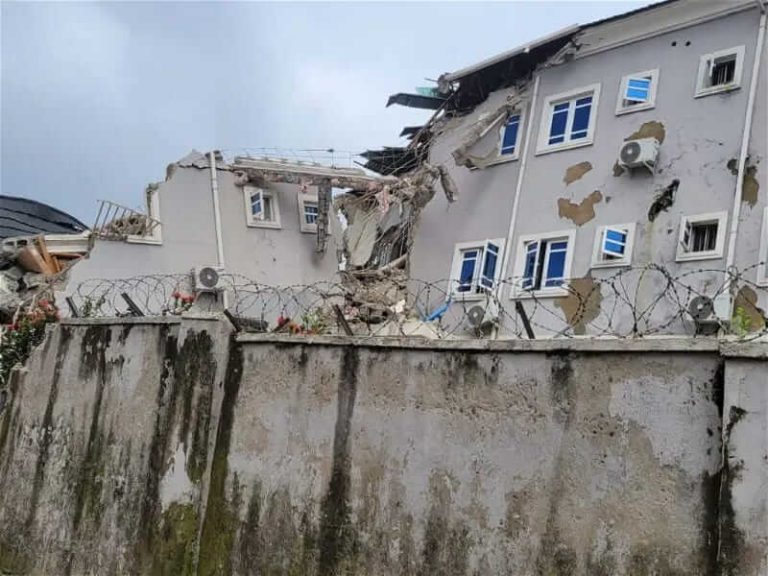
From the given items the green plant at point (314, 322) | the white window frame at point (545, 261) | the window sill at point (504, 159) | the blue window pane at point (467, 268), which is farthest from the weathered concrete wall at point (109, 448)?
the window sill at point (504, 159)

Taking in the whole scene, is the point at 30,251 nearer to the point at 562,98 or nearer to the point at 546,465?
the point at 562,98

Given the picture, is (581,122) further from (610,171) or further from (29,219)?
(29,219)

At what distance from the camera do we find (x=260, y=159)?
21.8 meters

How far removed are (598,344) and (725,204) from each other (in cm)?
1071

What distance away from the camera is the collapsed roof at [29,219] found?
76.7ft

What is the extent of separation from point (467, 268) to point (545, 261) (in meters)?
2.43

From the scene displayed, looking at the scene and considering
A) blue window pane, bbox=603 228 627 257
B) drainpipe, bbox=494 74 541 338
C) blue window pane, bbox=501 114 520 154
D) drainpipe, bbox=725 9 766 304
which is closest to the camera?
drainpipe, bbox=725 9 766 304

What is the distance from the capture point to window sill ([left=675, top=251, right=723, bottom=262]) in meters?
15.1

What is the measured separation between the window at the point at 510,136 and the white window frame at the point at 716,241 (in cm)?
509

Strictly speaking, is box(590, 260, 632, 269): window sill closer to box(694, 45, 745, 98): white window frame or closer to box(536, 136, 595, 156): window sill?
box(536, 136, 595, 156): window sill

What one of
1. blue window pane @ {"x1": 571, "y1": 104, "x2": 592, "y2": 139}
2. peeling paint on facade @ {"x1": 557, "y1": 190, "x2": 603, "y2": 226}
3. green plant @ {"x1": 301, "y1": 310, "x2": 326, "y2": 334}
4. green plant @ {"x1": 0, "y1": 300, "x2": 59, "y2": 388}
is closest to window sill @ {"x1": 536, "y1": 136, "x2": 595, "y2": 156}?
blue window pane @ {"x1": 571, "y1": 104, "x2": 592, "y2": 139}

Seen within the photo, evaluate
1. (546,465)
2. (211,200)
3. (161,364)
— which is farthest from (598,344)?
(211,200)

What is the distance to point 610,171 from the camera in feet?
57.1

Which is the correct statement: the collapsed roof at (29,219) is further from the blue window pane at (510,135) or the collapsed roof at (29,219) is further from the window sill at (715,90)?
the window sill at (715,90)
